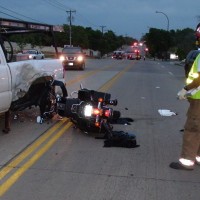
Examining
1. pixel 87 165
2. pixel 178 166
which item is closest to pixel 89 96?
pixel 87 165

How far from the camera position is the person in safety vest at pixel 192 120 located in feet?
21.1

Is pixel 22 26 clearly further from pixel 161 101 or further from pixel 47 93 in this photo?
pixel 161 101

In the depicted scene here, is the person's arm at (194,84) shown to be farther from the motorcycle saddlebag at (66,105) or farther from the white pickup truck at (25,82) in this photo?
→ the white pickup truck at (25,82)

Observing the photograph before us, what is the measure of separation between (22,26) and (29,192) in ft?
17.0

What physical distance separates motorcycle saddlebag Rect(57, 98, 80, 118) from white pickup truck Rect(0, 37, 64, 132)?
0.64 m

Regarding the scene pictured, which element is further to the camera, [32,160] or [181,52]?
[181,52]

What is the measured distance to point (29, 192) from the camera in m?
5.58

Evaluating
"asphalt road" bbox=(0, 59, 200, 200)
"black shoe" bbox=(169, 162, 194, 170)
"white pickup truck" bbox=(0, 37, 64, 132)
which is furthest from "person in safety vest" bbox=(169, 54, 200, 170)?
"white pickup truck" bbox=(0, 37, 64, 132)

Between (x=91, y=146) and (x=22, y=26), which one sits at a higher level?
(x=22, y=26)

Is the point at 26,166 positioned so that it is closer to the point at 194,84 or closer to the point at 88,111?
the point at 88,111

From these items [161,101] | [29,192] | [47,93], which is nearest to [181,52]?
[161,101]

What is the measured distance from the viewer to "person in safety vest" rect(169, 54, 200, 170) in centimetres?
642

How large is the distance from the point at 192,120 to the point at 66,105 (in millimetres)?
3289

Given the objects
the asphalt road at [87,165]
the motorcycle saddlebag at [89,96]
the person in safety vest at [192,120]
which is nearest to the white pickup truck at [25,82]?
the asphalt road at [87,165]
